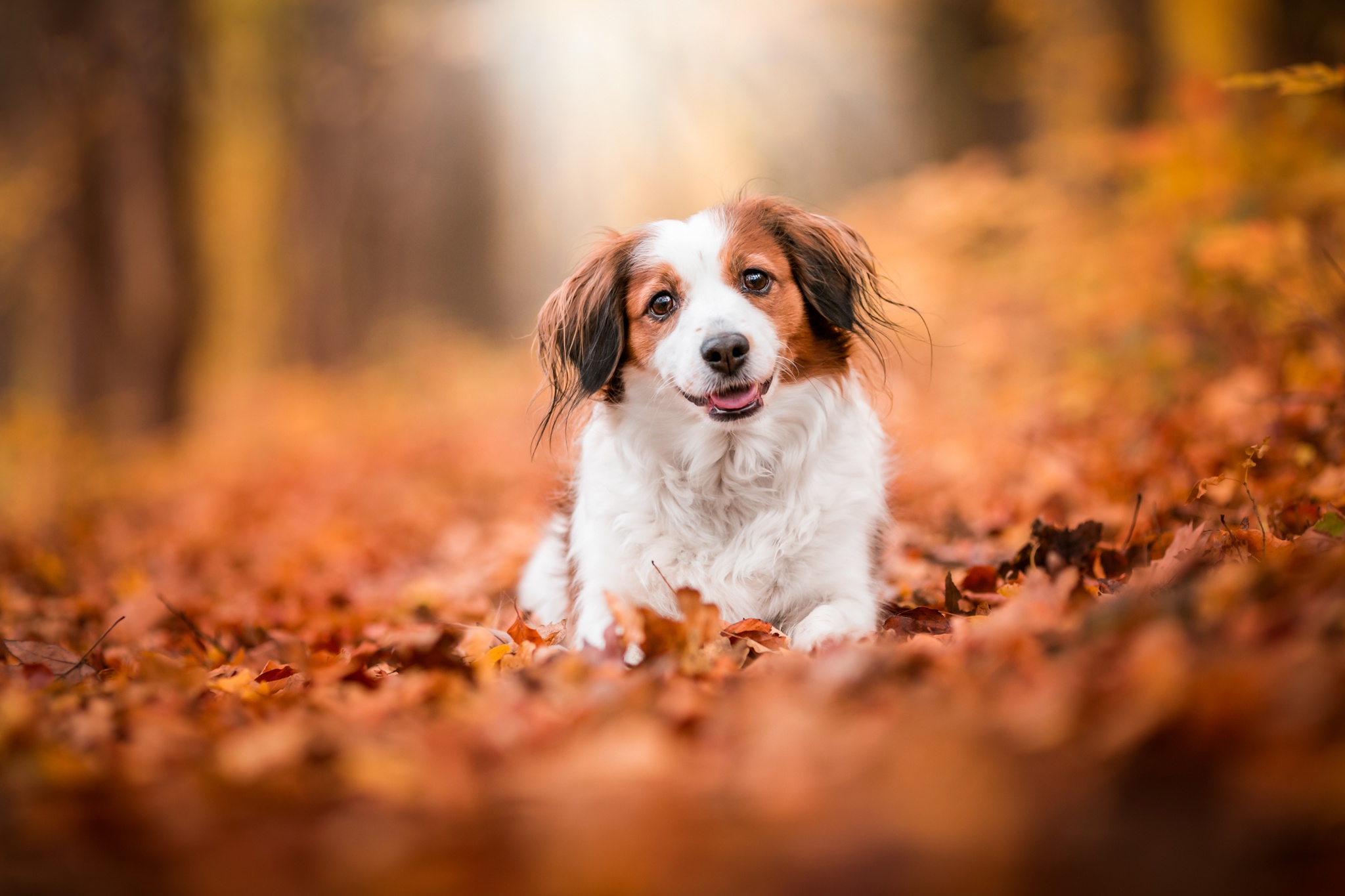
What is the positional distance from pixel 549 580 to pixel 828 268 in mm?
1591

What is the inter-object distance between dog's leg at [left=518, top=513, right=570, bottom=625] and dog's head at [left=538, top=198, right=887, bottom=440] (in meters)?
0.55

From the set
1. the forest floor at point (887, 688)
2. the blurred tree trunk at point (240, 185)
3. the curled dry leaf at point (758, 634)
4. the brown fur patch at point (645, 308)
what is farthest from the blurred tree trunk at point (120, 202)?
the curled dry leaf at point (758, 634)

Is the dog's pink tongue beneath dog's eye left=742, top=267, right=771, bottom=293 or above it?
beneath

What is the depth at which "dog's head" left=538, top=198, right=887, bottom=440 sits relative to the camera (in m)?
2.97

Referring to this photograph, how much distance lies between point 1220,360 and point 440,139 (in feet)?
52.9

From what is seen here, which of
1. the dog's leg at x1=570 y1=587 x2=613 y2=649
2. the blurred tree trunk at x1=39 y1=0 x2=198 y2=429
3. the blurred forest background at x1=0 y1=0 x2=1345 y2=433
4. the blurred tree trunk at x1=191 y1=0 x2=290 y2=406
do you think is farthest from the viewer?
the blurred tree trunk at x1=191 y1=0 x2=290 y2=406

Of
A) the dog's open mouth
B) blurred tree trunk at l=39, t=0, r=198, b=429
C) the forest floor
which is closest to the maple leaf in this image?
the forest floor

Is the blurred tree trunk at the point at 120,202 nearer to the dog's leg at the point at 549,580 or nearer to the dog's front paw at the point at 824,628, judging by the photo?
the dog's leg at the point at 549,580

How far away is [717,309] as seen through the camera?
3.00 metres

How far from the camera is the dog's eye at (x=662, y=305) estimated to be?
3174 millimetres

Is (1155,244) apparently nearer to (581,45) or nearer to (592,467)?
(592,467)

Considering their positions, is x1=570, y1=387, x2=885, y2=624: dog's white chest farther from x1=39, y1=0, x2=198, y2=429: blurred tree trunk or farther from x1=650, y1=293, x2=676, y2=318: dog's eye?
x1=39, y1=0, x2=198, y2=429: blurred tree trunk

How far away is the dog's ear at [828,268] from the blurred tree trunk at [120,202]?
1005 centimetres

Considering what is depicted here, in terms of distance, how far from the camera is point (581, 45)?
14.9 metres
